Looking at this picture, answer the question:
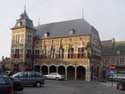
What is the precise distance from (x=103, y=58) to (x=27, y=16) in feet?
81.6

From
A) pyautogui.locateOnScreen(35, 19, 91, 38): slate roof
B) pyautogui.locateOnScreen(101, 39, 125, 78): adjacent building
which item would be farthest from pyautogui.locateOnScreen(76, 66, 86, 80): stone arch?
pyautogui.locateOnScreen(101, 39, 125, 78): adjacent building

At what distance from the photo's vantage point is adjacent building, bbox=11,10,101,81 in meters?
53.4

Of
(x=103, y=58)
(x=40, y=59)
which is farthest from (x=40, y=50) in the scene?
(x=103, y=58)

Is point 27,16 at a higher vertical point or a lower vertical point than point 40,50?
higher

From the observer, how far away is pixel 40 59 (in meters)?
58.7

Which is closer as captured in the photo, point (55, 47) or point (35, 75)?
point (35, 75)

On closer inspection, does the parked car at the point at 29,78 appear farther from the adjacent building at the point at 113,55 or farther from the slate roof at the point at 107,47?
the slate roof at the point at 107,47

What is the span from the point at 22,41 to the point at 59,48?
7756 mm

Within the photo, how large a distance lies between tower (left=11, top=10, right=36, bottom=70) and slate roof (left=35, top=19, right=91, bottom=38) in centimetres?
303

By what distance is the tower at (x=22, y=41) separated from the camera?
5762 cm

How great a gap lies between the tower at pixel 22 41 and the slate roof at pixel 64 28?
303 cm

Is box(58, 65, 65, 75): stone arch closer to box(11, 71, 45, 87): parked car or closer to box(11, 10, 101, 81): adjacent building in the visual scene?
box(11, 10, 101, 81): adjacent building

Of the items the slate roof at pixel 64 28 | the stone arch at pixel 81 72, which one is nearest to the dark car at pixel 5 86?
the slate roof at pixel 64 28

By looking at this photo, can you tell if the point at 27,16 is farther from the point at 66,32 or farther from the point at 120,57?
the point at 120,57
